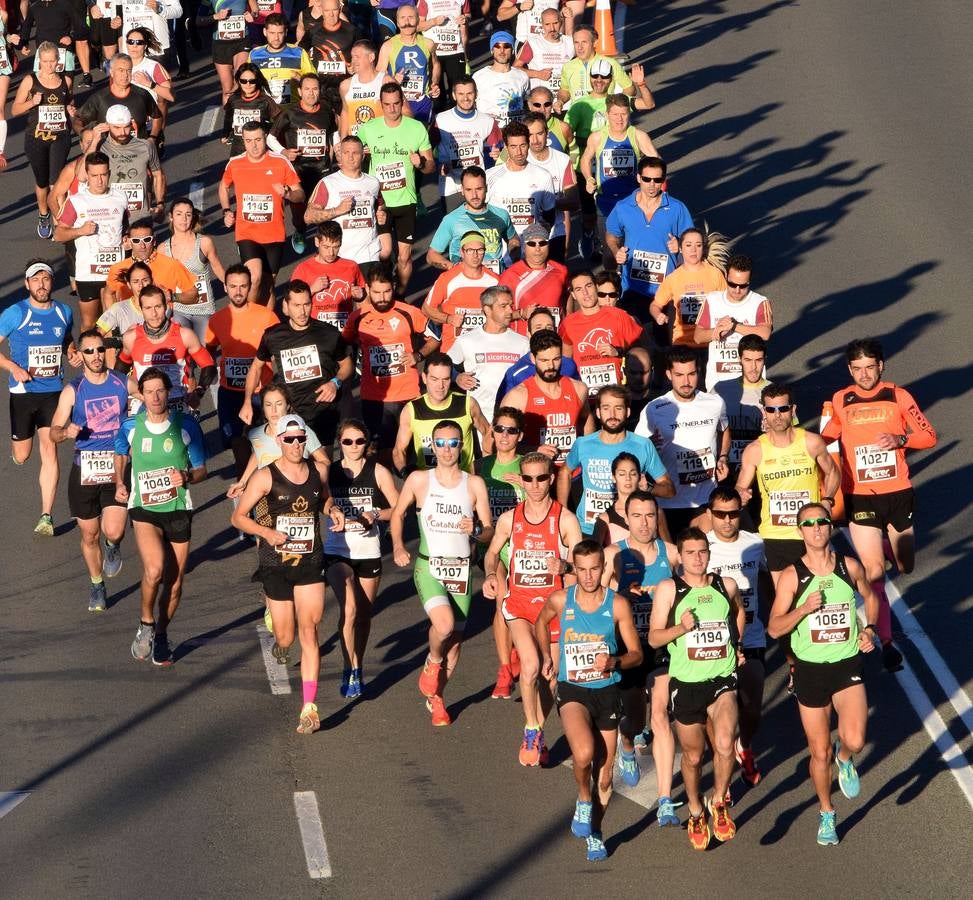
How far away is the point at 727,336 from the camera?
17.2 metres

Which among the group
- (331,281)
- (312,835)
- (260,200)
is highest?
(260,200)

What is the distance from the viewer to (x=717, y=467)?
1559 centimetres

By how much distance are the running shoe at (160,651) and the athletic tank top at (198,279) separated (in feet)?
12.3

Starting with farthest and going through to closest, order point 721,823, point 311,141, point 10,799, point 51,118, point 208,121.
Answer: point 208,121, point 51,118, point 311,141, point 10,799, point 721,823

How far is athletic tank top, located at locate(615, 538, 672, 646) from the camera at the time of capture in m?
13.8

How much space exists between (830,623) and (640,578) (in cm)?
129

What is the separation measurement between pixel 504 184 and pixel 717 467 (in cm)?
503

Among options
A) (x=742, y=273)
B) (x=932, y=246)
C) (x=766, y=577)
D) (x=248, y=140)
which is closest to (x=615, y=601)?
(x=766, y=577)

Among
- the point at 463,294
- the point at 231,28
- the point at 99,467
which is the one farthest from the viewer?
the point at 231,28

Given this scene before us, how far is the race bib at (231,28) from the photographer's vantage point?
84.8ft

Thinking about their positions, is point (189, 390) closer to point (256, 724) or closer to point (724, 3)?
point (256, 724)

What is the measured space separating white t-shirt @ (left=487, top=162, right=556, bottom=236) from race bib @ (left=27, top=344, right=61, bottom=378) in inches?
168

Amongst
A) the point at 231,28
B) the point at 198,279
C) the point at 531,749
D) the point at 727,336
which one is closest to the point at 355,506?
the point at 531,749

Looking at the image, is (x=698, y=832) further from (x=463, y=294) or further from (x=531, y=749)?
(x=463, y=294)
